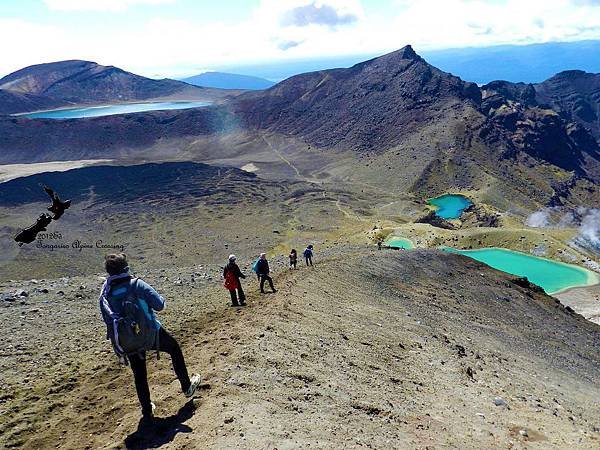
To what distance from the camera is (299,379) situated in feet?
43.6

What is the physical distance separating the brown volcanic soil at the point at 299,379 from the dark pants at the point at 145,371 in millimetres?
634

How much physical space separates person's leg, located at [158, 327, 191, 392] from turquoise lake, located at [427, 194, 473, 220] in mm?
113392

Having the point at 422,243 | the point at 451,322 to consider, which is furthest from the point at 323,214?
the point at 451,322

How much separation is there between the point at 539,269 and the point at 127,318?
69995mm

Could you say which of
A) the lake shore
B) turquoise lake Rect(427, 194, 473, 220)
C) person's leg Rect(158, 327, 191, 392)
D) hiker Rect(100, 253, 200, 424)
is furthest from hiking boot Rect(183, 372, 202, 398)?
the lake shore

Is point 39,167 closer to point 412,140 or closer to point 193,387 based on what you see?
point 412,140

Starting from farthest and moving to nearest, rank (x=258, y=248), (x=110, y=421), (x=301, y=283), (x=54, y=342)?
(x=258, y=248)
(x=301, y=283)
(x=54, y=342)
(x=110, y=421)

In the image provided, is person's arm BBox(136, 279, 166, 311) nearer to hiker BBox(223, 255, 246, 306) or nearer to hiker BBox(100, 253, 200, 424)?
hiker BBox(100, 253, 200, 424)

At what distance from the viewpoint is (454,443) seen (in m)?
11.3

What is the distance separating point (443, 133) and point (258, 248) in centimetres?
10026

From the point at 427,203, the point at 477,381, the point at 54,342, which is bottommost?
the point at 427,203

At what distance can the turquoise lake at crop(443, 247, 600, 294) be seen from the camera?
2520 inches

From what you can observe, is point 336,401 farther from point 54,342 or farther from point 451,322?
point 451,322

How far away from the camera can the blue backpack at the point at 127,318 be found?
378 inches
